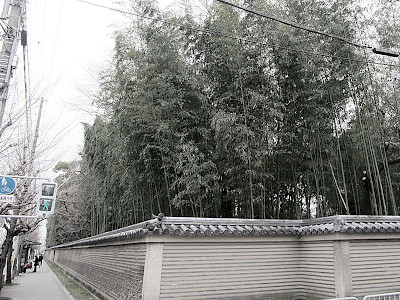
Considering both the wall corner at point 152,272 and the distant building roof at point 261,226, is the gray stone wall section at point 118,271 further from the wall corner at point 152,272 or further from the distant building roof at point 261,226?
the distant building roof at point 261,226

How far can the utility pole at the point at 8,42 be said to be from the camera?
3.88 m

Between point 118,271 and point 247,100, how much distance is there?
4556mm

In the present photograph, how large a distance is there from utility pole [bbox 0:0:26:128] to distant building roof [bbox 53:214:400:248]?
272 centimetres

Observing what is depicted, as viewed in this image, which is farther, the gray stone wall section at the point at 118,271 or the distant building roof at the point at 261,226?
the gray stone wall section at the point at 118,271

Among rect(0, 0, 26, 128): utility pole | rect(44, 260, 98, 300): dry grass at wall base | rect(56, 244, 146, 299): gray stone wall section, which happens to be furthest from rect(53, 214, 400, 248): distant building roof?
rect(44, 260, 98, 300): dry grass at wall base

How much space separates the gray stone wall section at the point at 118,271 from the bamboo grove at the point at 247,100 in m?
1.43

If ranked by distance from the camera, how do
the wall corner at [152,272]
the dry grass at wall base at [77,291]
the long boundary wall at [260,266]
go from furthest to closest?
the dry grass at wall base at [77,291], the long boundary wall at [260,266], the wall corner at [152,272]

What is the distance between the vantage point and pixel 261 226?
19.3 feet

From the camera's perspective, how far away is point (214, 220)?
5.55 metres

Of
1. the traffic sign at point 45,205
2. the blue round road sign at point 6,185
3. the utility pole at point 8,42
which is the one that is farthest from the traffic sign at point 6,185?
the utility pole at point 8,42

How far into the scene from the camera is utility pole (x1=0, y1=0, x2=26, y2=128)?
3.88 metres

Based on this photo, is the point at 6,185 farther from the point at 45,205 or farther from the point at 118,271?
the point at 118,271

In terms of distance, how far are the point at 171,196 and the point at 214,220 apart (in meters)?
2.46

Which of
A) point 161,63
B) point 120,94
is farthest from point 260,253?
point 120,94
